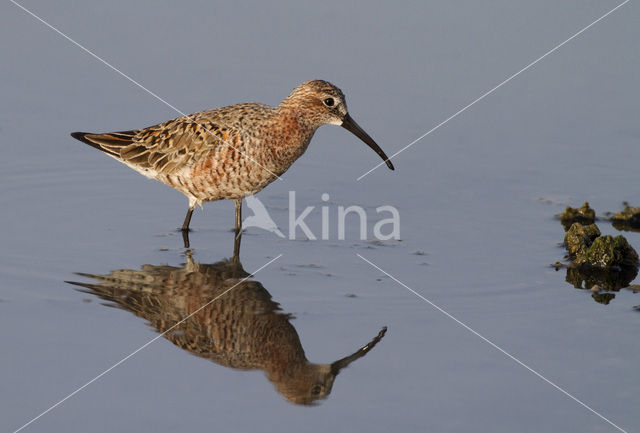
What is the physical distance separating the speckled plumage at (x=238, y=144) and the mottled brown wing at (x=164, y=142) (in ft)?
0.04

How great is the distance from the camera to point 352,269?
10.3m

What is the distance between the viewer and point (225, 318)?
29.4 feet

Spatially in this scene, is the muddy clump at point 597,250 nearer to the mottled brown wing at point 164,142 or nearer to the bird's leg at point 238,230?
the bird's leg at point 238,230

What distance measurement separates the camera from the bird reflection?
811 centimetres

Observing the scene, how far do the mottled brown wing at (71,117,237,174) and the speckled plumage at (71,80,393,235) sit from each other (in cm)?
1

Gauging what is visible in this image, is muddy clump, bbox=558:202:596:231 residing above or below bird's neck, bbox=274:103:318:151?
below

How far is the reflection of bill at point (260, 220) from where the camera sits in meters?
11.6

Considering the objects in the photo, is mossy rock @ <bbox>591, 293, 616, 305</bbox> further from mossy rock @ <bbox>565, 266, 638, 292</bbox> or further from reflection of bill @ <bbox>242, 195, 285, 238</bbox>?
reflection of bill @ <bbox>242, 195, 285, 238</bbox>

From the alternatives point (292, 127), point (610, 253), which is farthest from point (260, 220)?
point (610, 253)

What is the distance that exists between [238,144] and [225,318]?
9.75ft

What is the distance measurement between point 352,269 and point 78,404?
389cm

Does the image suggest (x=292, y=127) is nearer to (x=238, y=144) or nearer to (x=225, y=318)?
(x=238, y=144)

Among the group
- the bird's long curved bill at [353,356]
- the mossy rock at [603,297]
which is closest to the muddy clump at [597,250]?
the mossy rock at [603,297]

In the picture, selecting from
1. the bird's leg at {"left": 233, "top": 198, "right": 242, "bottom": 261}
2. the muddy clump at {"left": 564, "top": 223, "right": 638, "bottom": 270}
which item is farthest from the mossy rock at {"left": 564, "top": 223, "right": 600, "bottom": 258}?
the bird's leg at {"left": 233, "top": 198, "right": 242, "bottom": 261}
